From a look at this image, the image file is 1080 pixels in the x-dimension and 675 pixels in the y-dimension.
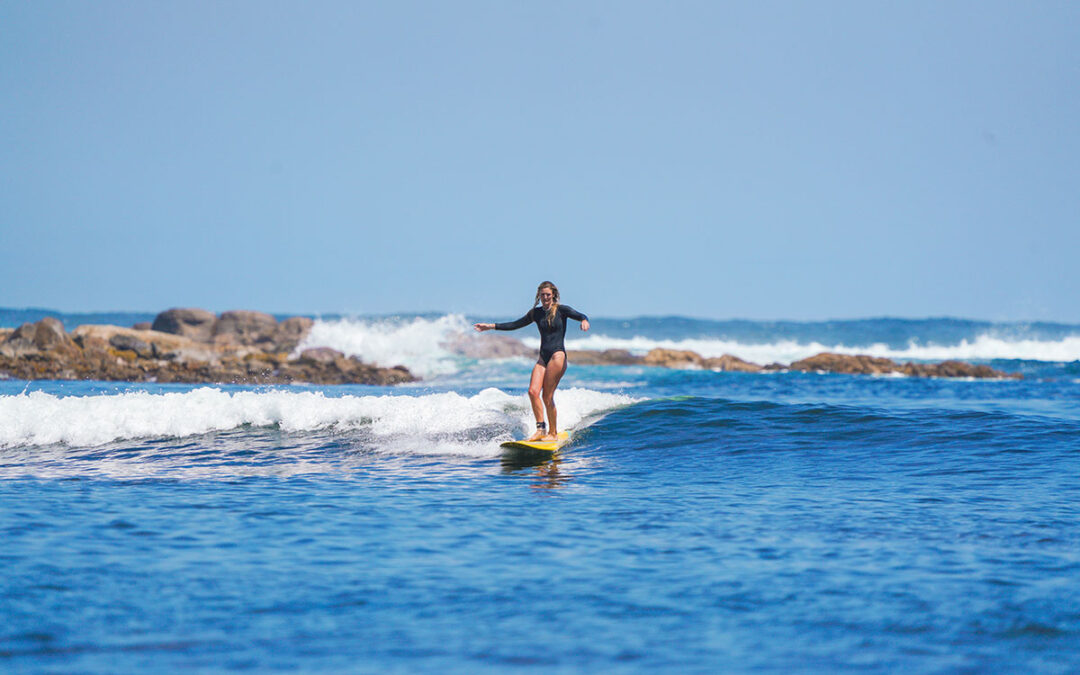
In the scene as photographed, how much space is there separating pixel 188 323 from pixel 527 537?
41384 millimetres

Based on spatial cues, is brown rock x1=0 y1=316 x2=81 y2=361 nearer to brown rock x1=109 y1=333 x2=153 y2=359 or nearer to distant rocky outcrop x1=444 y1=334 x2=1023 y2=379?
brown rock x1=109 y1=333 x2=153 y2=359

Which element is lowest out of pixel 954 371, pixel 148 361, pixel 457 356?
pixel 954 371

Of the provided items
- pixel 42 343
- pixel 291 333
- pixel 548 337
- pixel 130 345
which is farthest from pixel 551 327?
pixel 291 333

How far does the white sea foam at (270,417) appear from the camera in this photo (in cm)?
1437

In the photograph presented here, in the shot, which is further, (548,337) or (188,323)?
(188,323)

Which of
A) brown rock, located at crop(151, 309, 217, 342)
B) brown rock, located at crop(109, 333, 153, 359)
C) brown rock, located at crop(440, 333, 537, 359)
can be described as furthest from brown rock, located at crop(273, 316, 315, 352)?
brown rock, located at crop(109, 333, 153, 359)

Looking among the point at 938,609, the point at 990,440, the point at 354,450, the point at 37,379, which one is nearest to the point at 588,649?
the point at 938,609

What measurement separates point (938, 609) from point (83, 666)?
5.39 metres

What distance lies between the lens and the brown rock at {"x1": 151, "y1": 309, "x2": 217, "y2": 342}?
44603 millimetres

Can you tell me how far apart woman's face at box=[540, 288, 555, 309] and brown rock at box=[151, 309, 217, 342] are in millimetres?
35360

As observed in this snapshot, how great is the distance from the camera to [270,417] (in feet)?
51.7

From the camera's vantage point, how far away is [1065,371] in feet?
127

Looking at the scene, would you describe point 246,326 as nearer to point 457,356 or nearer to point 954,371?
point 457,356

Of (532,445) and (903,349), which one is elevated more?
(903,349)
